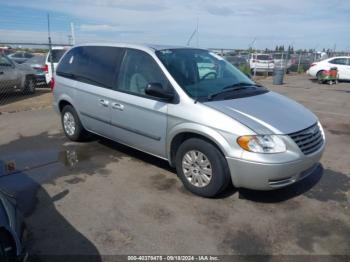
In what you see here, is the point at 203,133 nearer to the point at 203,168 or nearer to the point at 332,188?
the point at 203,168

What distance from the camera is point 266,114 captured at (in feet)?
13.0

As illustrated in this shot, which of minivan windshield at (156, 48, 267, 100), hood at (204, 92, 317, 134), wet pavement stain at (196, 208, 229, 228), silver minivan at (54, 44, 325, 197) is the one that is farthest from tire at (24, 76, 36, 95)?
wet pavement stain at (196, 208, 229, 228)

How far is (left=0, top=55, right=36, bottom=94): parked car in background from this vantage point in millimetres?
11141

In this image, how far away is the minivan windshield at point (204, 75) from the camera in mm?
4348

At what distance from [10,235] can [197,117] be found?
7.51ft

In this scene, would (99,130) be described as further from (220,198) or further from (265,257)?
(265,257)

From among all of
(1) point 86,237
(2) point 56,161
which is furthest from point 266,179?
(2) point 56,161

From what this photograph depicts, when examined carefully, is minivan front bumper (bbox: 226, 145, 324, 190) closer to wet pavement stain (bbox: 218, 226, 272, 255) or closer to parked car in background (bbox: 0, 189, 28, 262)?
wet pavement stain (bbox: 218, 226, 272, 255)

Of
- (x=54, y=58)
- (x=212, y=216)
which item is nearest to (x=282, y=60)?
(x=54, y=58)

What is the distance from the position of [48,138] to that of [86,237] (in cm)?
381

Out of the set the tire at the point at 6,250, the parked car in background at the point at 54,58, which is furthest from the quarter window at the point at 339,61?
the tire at the point at 6,250

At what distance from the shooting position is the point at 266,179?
3691mm

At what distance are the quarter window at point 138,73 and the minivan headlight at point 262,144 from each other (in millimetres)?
1345

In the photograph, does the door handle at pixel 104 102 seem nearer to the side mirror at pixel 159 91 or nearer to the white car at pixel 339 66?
the side mirror at pixel 159 91
